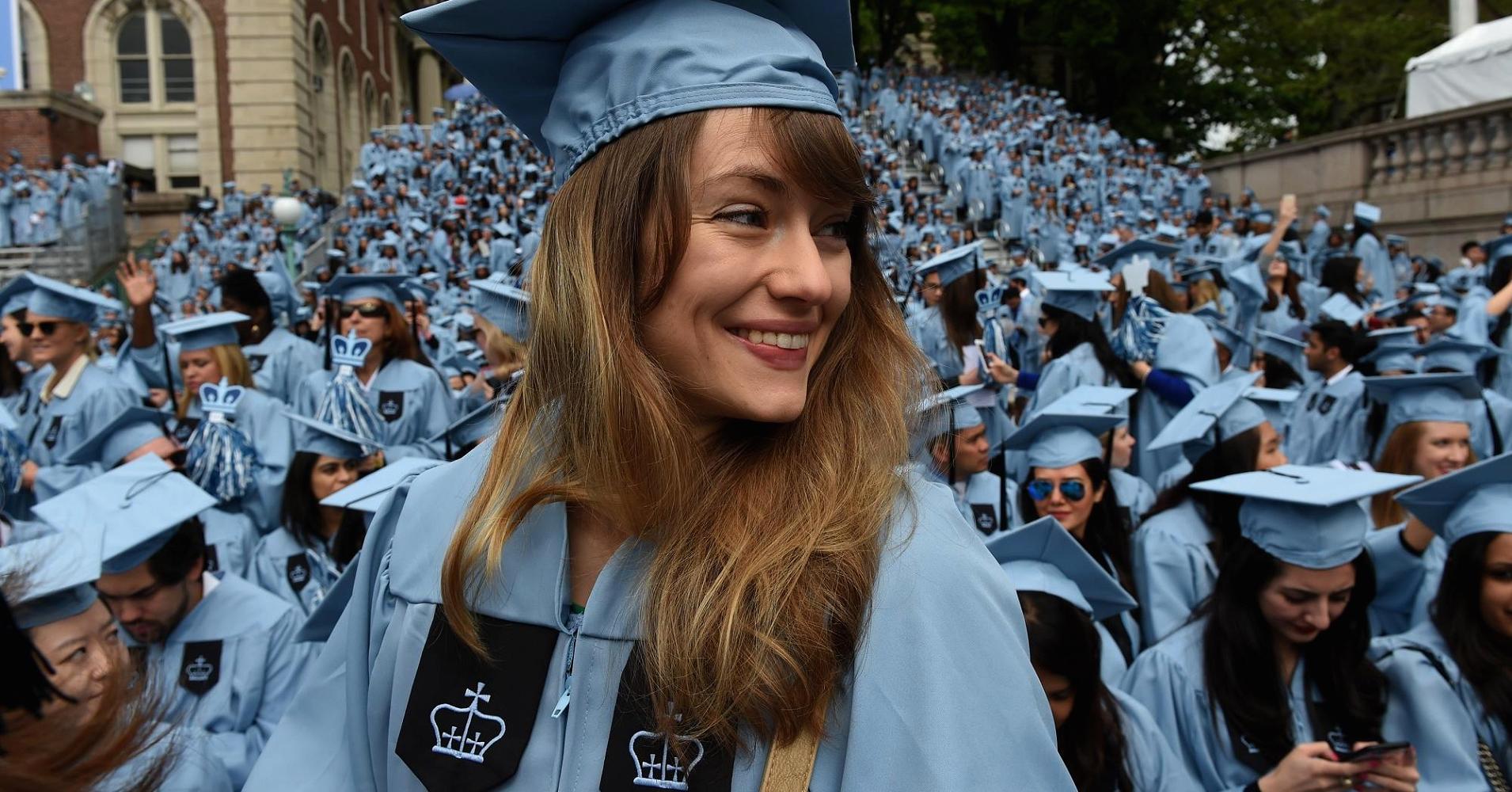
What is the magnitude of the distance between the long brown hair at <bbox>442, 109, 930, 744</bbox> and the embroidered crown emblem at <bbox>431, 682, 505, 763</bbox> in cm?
9

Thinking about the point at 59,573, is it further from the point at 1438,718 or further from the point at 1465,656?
the point at 1465,656

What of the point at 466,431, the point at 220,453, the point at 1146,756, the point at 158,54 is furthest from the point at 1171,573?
the point at 158,54

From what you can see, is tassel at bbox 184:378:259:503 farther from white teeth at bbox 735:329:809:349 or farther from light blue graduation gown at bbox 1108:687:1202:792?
white teeth at bbox 735:329:809:349

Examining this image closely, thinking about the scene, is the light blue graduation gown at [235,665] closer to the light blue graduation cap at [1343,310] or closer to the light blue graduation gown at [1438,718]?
the light blue graduation gown at [1438,718]

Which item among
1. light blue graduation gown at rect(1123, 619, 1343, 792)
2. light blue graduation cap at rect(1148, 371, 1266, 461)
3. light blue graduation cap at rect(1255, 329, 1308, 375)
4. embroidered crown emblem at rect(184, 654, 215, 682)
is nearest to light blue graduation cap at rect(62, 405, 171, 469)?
embroidered crown emblem at rect(184, 654, 215, 682)

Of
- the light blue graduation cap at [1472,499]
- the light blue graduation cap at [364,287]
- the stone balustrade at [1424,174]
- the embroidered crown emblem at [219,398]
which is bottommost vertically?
the light blue graduation cap at [1472,499]

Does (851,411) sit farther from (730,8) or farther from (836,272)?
(730,8)

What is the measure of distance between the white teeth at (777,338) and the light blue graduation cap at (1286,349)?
901cm

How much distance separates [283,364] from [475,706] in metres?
7.71

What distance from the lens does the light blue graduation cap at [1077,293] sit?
7516 millimetres

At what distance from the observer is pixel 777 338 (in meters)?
1.46

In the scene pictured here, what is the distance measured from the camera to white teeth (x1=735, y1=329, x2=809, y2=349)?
1449 mm

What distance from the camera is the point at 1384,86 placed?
3747cm

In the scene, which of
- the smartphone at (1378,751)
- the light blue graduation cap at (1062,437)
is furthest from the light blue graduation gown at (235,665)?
the light blue graduation cap at (1062,437)
